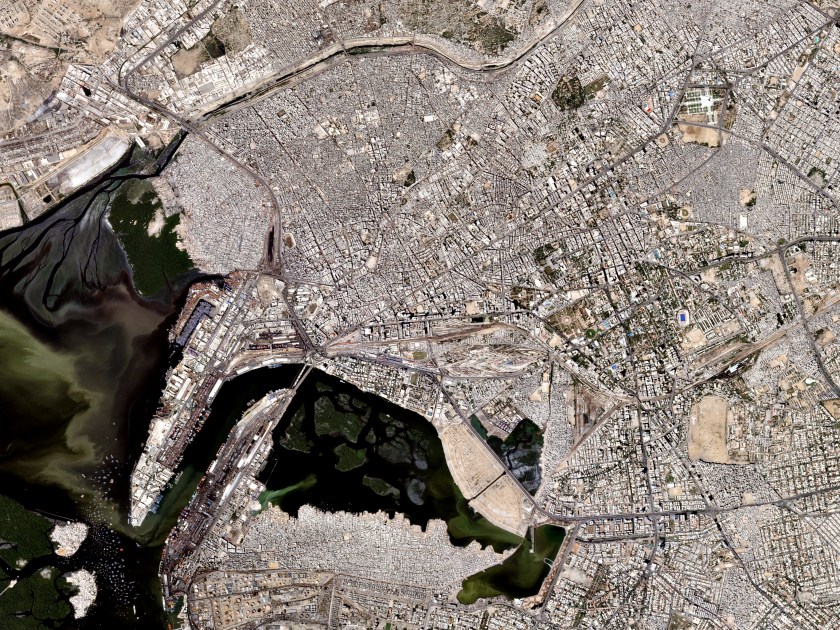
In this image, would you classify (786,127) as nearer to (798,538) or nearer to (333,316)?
(798,538)

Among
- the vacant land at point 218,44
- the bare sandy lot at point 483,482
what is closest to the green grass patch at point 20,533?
the bare sandy lot at point 483,482

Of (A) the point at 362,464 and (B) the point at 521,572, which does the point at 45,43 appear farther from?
(B) the point at 521,572

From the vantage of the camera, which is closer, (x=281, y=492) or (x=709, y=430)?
(x=709, y=430)

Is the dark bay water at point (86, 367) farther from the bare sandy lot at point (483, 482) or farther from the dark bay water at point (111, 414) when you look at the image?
the bare sandy lot at point (483, 482)

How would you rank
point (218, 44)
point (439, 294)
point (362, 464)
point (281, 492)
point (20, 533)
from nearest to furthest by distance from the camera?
1. point (20, 533)
2. point (439, 294)
3. point (218, 44)
4. point (281, 492)
5. point (362, 464)

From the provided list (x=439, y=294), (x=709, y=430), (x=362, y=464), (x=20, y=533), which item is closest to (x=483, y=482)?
(x=362, y=464)

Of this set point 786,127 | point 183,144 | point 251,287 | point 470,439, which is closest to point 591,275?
point 470,439

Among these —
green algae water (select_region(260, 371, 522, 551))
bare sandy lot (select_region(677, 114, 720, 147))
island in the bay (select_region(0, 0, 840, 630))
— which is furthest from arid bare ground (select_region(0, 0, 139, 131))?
bare sandy lot (select_region(677, 114, 720, 147))

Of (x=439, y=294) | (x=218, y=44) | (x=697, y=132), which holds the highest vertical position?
(x=697, y=132)
